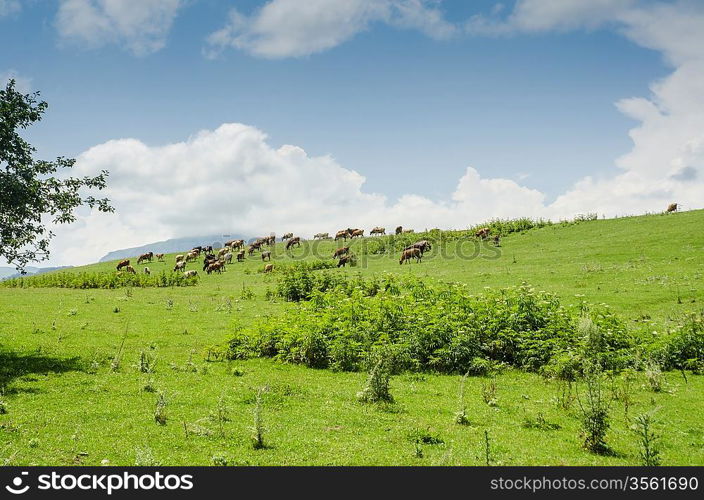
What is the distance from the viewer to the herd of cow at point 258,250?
52.1 meters

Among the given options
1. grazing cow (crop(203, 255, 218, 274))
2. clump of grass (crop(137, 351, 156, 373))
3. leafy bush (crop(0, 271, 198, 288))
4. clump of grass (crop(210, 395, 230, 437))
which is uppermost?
grazing cow (crop(203, 255, 218, 274))

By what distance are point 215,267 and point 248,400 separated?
41.8 m

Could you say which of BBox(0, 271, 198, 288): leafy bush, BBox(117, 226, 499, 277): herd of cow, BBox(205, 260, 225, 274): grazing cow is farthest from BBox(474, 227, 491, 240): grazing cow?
BBox(0, 271, 198, 288): leafy bush

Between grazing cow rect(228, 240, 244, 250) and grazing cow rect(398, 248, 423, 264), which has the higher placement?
grazing cow rect(228, 240, 244, 250)

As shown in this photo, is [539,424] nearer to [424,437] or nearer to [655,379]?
[424,437]

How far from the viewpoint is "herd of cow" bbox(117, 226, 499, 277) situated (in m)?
52.1

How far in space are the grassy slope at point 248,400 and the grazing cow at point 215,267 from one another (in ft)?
67.4

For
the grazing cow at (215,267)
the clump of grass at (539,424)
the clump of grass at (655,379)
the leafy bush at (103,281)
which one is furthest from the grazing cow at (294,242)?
the clump of grass at (539,424)

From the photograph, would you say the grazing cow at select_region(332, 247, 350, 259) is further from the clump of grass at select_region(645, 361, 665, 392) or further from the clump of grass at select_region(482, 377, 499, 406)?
the clump of grass at select_region(645, 361, 665, 392)

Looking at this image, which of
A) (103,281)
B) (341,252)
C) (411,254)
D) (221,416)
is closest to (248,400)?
(221,416)

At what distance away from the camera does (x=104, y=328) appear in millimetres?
25719

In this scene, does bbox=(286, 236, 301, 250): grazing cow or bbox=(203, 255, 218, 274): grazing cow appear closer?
bbox=(203, 255, 218, 274): grazing cow
